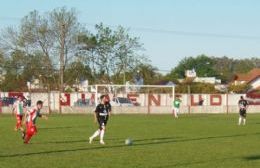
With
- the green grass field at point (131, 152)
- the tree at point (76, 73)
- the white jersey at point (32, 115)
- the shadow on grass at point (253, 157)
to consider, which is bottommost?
the shadow on grass at point (253, 157)

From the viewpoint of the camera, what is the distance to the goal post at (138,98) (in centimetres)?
6047

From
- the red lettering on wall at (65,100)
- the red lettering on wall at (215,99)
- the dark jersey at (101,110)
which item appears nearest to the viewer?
the dark jersey at (101,110)

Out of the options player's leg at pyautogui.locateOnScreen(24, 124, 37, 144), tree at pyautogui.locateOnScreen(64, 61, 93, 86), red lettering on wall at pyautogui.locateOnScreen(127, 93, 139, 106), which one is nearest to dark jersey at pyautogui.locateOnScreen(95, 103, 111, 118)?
player's leg at pyautogui.locateOnScreen(24, 124, 37, 144)

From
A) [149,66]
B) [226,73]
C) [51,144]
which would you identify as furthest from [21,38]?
[226,73]

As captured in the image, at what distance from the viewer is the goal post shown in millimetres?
60469

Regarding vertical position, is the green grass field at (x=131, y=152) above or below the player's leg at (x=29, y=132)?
below

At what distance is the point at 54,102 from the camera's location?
6241 cm

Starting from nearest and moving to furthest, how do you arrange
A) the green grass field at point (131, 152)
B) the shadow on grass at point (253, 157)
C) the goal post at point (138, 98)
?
1. the green grass field at point (131, 152)
2. the shadow on grass at point (253, 157)
3. the goal post at point (138, 98)

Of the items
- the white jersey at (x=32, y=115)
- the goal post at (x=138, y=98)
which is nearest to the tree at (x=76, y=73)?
the goal post at (x=138, y=98)

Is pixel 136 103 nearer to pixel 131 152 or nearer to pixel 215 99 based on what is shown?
pixel 215 99

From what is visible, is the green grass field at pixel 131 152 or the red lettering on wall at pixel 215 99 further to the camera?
the red lettering on wall at pixel 215 99

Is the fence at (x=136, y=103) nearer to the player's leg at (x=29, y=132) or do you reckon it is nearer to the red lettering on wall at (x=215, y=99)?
the red lettering on wall at (x=215, y=99)

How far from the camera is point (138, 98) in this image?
2633 inches

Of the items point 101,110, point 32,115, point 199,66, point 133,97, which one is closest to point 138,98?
point 133,97
